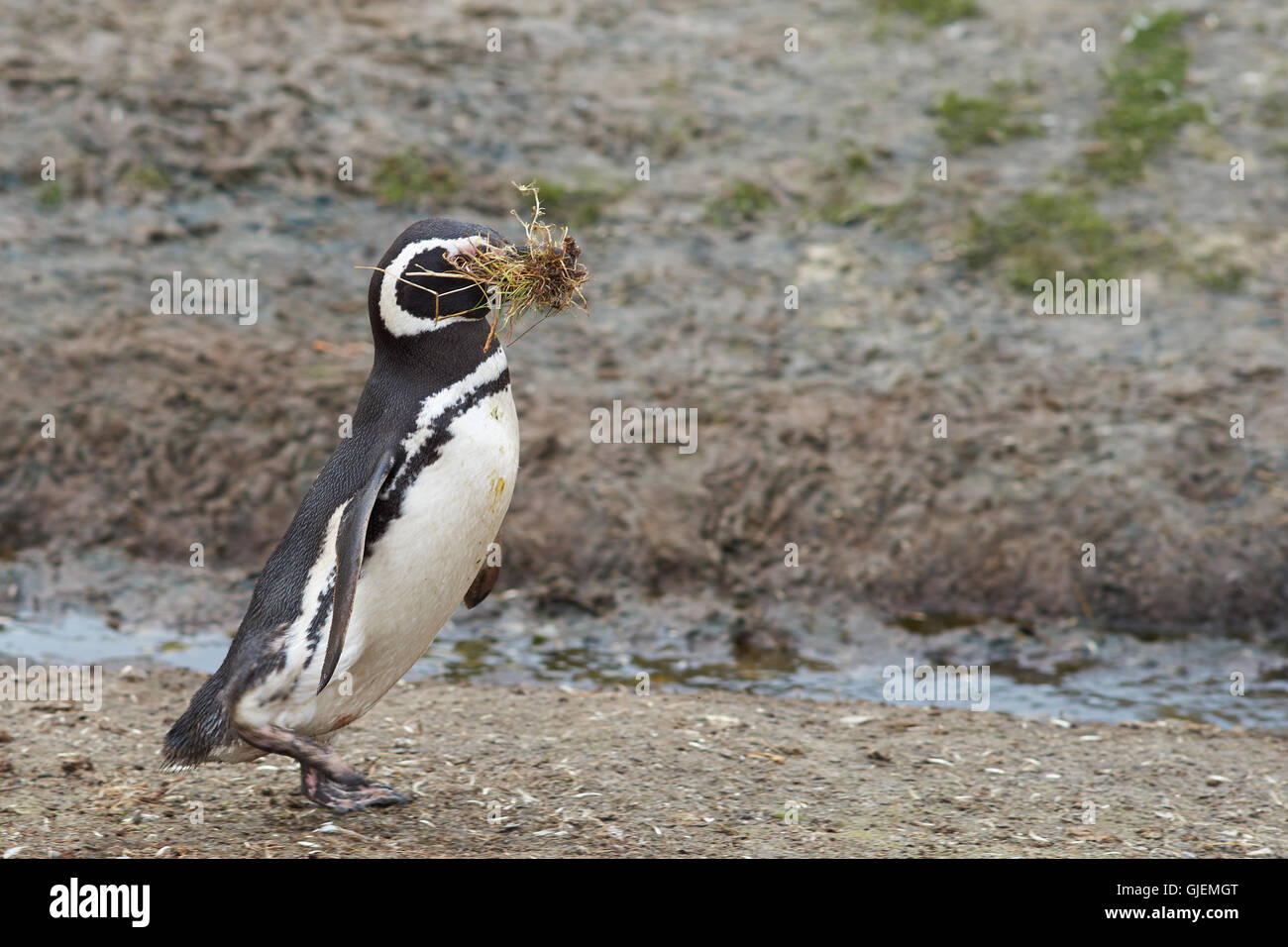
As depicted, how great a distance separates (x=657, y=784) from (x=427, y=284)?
1922 mm

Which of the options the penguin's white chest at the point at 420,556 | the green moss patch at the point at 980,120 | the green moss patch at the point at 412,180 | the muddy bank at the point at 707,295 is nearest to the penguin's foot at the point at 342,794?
the penguin's white chest at the point at 420,556

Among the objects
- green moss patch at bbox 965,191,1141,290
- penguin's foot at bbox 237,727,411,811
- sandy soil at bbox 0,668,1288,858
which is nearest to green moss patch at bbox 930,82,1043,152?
green moss patch at bbox 965,191,1141,290

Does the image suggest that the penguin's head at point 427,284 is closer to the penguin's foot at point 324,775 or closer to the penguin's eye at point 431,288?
the penguin's eye at point 431,288

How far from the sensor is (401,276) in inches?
174

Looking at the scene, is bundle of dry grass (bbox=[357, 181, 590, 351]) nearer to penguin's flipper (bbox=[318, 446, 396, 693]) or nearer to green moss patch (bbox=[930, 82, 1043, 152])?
penguin's flipper (bbox=[318, 446, 396, 693])

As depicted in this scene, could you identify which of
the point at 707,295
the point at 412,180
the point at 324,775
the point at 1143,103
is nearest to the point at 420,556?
the point at 324,775

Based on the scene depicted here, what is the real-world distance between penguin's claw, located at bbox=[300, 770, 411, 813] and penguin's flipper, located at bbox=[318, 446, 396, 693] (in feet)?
1.66

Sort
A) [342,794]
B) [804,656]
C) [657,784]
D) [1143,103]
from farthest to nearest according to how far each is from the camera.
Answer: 1. [1143,103]
2. [804,656]
3. [657,784]
4. [342,794]

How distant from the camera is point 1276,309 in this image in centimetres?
877

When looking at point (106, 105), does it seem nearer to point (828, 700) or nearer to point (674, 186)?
point (674, 186)

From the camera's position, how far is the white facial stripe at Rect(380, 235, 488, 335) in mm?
4430

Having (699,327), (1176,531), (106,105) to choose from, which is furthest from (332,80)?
(1176,531)

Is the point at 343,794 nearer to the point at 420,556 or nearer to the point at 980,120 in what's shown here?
the point at 420,556

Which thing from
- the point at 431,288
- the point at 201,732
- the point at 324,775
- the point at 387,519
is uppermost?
the point at 431,288
